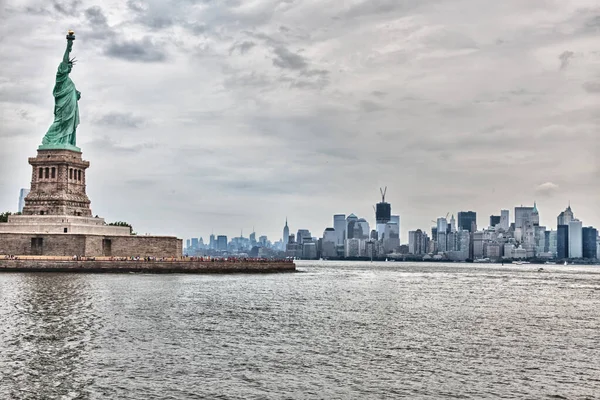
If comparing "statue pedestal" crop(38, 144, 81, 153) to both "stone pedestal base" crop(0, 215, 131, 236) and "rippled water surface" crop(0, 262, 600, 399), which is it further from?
"rippled water surface" crop(0, 262, 600, 399)

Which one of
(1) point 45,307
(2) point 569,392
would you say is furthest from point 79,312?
(2) point 569,392

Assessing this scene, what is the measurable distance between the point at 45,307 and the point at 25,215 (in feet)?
167

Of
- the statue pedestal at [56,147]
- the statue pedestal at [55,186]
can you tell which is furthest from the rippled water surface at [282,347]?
the statue pedestal at [56,147]

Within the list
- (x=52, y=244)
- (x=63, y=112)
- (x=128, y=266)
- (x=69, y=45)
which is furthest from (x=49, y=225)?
(x=69, y=45)

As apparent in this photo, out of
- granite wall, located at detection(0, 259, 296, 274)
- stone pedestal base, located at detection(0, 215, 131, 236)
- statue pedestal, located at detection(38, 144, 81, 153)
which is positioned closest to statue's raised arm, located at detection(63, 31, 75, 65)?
statue pedestal, located at detection(38, 144, 81, 153)

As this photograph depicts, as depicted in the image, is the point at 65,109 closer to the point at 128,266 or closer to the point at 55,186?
the point at 55,186

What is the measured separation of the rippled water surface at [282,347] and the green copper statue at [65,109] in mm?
40878

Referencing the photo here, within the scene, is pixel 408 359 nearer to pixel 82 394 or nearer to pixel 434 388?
pixel 434 388

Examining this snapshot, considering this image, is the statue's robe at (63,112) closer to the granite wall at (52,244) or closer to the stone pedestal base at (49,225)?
the stone pedestal base at (49,225)

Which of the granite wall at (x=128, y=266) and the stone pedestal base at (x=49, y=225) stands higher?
the stone pedestal base at (x=49, y=225)

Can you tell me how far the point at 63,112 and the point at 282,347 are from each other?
74954mm

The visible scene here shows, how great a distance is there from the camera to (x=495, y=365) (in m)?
33.9

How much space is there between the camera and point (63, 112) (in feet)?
337

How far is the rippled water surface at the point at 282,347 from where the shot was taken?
2881 cm
